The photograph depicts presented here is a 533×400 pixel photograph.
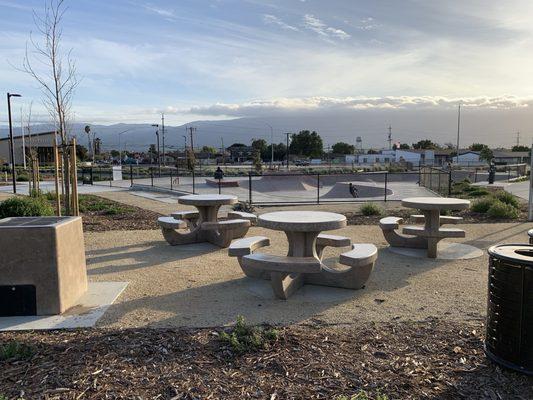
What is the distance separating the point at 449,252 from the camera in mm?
7957

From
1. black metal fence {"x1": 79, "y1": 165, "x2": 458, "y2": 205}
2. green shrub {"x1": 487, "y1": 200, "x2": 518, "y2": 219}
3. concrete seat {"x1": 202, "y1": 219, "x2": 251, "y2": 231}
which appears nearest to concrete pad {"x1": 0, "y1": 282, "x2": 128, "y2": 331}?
concrete seat {"x1": 202, "y1": 219, "x2": 251, "y2": 231}

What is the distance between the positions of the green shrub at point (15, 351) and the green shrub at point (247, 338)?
1545mm

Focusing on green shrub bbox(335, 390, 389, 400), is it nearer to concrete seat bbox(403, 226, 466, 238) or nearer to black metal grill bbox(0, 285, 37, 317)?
black metal grill bbox(0, 285, 37, 317)

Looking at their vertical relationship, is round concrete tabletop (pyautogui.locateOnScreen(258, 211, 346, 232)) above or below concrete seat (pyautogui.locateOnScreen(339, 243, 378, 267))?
above

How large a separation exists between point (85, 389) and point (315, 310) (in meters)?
2.51

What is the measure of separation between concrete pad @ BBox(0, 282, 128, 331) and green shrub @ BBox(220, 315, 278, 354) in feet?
4.88

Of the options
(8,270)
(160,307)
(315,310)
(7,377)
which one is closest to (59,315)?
(8,270)

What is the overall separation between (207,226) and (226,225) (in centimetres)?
47

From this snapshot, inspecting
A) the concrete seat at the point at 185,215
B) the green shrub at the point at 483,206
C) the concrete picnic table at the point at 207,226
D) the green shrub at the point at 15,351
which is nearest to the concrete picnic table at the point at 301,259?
the concrete picnic table at the point at 207,226

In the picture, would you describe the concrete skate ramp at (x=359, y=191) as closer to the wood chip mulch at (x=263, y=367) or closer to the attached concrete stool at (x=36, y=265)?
the attached concrete stool at (x=36, y=265)

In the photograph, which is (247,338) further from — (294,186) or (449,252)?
(294,186)

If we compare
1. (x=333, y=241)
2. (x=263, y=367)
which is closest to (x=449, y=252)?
(x=333, y=241)

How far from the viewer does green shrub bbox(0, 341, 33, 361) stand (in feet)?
12.1

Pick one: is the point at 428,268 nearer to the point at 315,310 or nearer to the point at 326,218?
the point at 326,218
